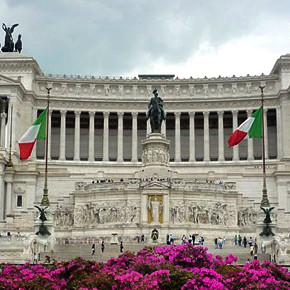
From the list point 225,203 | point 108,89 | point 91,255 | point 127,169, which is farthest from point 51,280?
point 108,89

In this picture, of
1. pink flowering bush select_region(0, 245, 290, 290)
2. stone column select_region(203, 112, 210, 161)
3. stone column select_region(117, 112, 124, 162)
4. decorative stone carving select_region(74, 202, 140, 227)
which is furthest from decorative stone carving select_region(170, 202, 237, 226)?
pink flowering bush select_region(0, 245, 290, 290)

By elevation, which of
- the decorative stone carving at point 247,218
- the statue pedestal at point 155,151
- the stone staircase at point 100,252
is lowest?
the stone staircase at point 100,252

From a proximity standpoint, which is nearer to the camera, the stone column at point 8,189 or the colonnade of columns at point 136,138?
the stone column at point 8,189

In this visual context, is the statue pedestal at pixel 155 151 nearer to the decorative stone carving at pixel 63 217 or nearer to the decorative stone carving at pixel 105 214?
the decorative stone carving at pixel 105 214

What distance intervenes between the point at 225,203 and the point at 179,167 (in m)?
31.8

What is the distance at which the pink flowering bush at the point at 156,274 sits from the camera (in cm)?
2253

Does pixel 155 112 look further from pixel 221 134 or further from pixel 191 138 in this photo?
pixel 221 134

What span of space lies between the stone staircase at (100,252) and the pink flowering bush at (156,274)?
765 inches

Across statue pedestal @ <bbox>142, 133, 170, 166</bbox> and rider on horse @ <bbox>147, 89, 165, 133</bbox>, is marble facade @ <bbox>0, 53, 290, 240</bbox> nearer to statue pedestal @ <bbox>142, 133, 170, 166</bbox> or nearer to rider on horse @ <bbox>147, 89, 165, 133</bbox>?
statue pedestal @ <bbox>142, 133, 170, 166</bbox>

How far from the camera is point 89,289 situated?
22.8 metres

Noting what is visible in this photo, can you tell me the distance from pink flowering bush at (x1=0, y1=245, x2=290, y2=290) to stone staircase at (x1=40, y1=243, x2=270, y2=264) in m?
19.4

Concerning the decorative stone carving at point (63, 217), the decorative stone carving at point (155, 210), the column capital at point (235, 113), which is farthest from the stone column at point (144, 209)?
the column capital at point (235, 113)

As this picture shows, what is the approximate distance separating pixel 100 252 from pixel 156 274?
90.8ft

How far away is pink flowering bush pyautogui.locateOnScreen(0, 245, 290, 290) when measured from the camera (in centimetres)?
2253
